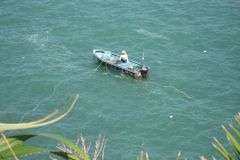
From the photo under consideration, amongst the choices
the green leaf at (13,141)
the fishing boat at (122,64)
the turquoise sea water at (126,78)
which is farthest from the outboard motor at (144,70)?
the green leaf at (13,141)

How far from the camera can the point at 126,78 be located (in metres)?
36.9

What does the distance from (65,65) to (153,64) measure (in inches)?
286

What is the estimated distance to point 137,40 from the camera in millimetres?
43500

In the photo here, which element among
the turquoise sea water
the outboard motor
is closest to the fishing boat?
the outboard motor

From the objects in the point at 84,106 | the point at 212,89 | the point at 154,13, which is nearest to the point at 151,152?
the point at 84,106

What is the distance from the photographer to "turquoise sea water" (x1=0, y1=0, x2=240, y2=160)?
3092 cm

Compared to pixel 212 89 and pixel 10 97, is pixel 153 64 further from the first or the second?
pixel 10 97

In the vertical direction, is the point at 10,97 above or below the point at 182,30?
below

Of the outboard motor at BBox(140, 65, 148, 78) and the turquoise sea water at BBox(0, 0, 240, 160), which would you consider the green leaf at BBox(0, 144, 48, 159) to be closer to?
the turquoise sea water at BBox(0, 0, 240, 160)

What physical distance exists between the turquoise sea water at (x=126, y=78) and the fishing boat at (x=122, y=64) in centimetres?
73

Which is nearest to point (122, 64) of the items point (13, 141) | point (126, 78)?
point (126, 78)

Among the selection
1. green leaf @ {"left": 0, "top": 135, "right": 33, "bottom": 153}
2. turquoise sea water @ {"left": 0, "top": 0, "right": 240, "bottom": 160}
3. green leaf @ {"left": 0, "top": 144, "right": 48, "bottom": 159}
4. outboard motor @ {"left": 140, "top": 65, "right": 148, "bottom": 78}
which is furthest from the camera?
outboard motor @ {"left": 140, "top": 65, "right": 148, "bottom": 78}

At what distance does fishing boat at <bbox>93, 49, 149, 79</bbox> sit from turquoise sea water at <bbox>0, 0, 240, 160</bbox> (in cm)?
73

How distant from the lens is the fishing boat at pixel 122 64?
35.9 metres
